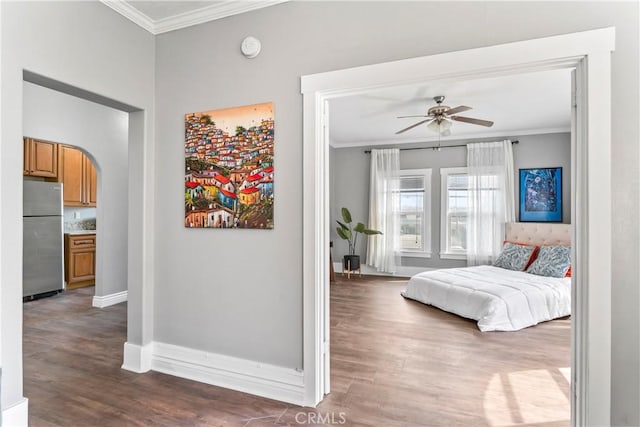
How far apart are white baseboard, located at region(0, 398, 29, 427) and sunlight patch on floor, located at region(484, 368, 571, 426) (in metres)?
2.64

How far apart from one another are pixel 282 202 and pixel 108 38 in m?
1.68

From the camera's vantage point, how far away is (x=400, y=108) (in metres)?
4.55

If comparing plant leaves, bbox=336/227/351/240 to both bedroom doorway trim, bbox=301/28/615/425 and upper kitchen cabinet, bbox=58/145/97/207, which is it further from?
bedroom doorway trim, bbox=301/28/615/425

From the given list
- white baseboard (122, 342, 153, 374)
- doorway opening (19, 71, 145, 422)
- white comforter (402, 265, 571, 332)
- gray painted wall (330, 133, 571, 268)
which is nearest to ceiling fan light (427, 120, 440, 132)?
white comforter (402, 265, 571, 332)

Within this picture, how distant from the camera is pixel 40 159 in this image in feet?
16.3

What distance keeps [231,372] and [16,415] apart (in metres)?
1.16

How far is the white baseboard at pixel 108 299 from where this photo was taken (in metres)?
4.40

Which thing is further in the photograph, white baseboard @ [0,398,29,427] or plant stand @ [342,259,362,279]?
plant stand @ [342,259,362,279]

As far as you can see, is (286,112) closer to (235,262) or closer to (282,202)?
(282,202)

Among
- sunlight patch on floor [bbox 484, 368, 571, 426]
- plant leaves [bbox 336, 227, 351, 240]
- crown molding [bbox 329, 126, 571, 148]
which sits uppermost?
crown molding [bbox 329, 126, 571, 148]

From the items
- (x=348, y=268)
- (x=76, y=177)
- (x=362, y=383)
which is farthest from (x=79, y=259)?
(x=362, y=383)

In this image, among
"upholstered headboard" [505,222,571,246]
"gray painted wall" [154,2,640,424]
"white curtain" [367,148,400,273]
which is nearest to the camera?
"gray painted wall" [154,2,640,424]

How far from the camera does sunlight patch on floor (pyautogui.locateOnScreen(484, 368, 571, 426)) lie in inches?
80.0

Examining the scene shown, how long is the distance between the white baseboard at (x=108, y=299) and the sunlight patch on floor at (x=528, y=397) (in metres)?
4.55
